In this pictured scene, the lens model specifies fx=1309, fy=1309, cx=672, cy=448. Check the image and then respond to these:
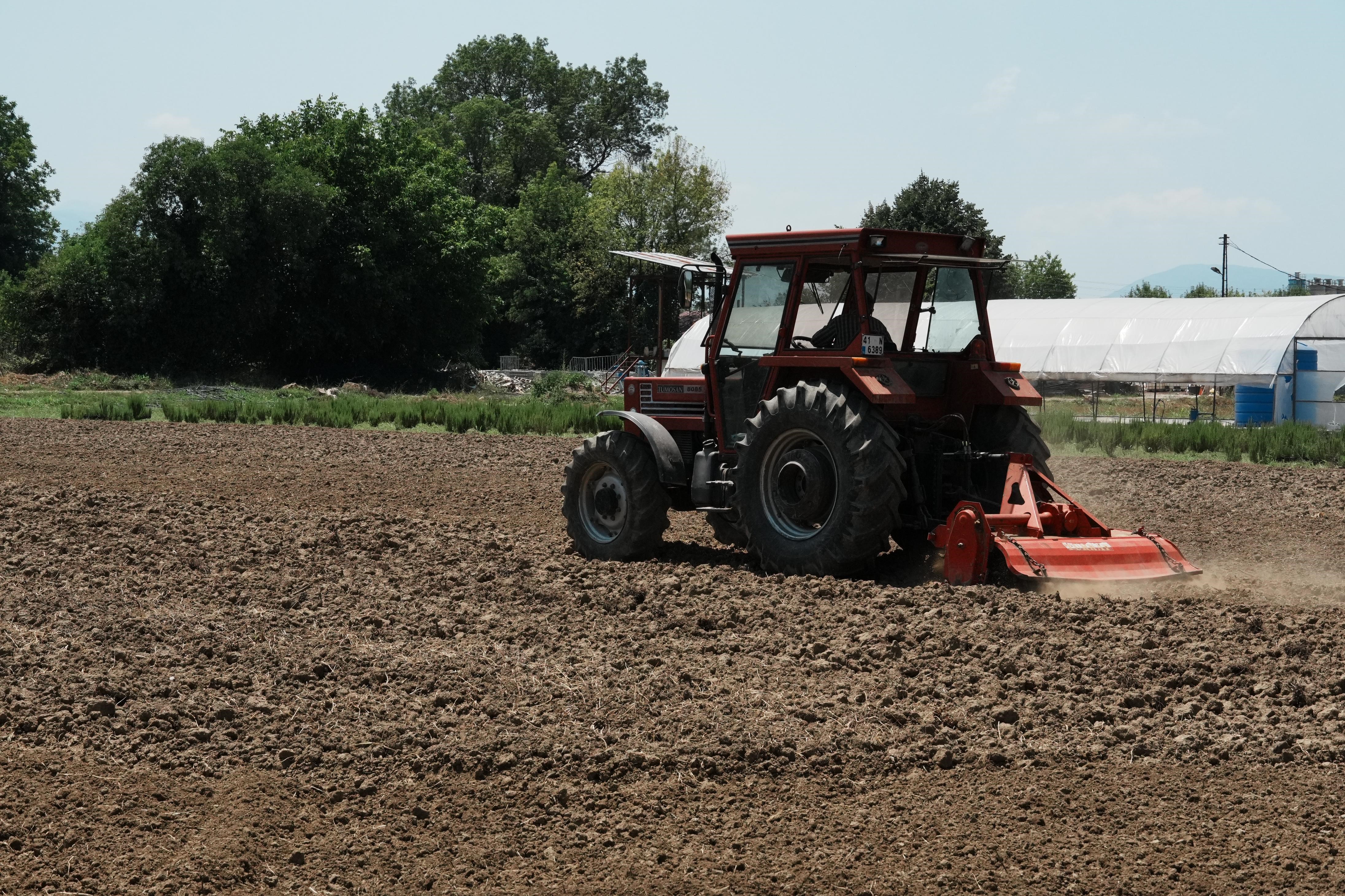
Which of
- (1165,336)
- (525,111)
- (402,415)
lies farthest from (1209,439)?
(525,111)

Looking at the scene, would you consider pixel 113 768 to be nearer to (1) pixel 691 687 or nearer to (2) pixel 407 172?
(1) pixel 691 687

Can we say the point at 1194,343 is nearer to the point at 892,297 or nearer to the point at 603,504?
the point at 892,297

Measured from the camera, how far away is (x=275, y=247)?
3925cm

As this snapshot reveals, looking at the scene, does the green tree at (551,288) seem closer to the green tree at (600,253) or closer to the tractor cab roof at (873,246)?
the green tree at (600,253)

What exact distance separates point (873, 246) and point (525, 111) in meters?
76.0

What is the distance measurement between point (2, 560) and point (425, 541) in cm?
294

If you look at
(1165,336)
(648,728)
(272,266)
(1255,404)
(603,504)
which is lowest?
(648,728)

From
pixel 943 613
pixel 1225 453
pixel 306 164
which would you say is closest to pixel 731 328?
pixel 943 613

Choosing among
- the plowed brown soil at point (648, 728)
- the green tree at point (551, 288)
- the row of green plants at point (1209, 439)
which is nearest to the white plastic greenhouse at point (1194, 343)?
the row of green plants at point (1209, 439)

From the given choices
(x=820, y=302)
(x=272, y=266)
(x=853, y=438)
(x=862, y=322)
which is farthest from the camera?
(x=272, y=266)

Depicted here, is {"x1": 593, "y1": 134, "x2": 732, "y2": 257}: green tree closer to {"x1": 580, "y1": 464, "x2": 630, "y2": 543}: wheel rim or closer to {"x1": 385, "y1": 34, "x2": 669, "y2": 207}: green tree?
{"x1": 385, "y1": 34, "x2": 669, "y2": 207}: green tree

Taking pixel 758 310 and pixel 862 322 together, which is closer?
pixel 862 322

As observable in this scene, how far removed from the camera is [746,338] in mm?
8945

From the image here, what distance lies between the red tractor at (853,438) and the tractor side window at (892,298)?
0.01 meters
